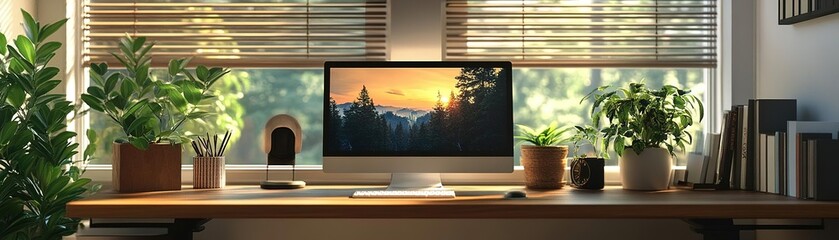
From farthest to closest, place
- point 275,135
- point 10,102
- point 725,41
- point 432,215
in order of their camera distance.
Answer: point 725,41
point 275,135
point 10,102
point 432,215

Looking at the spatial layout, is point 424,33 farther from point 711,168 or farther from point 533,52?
point 711,168

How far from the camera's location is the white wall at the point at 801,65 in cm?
289

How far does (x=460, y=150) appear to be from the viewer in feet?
10.2

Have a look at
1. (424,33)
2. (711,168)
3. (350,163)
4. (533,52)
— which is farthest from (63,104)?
(711,168)

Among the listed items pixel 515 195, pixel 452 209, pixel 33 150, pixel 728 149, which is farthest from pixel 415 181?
pixel 33 150

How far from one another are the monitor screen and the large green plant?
858 mm

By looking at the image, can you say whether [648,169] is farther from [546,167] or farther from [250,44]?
[250,44]

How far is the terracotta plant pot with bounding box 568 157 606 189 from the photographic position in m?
3.14

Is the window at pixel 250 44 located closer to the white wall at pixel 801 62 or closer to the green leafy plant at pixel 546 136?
the green leafy plant at pixel 546 136

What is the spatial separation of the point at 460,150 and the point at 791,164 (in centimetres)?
102

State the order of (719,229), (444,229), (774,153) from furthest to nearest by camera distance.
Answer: (444,229) → (774,153) → (719,229)

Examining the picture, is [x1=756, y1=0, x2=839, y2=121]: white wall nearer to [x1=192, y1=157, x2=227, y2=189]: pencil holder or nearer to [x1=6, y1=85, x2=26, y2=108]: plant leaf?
[x1=192, y1=157, x2=227, y2=189]: pencil holder

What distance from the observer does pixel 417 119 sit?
313 centimetres

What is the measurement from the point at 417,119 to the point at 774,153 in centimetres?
113
